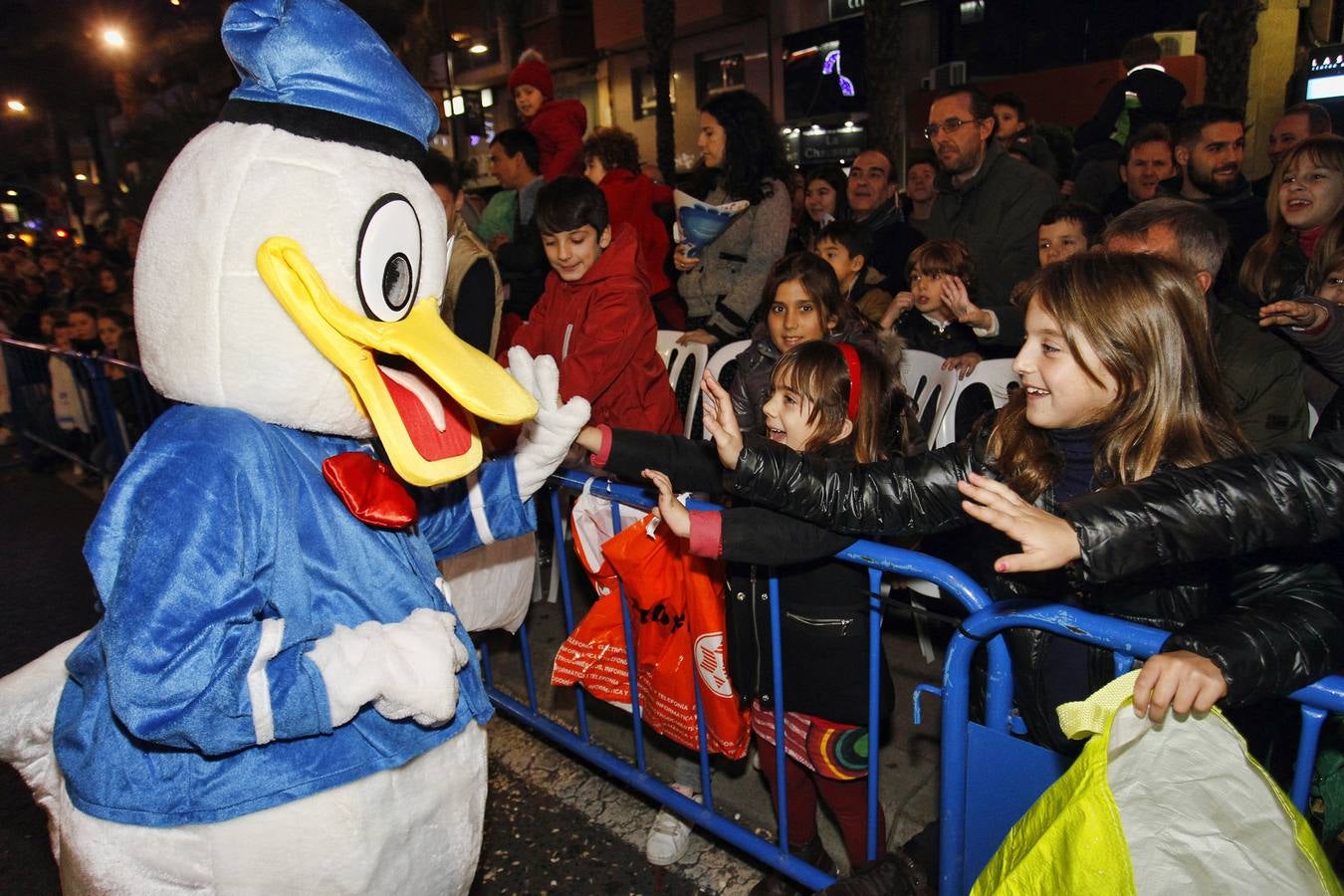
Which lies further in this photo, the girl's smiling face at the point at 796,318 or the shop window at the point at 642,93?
the shop window at the point at 642,93

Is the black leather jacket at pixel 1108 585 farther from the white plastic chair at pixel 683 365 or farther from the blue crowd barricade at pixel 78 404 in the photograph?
the blue crowd barricade at pixel 78 404

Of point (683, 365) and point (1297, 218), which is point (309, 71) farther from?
point (1297, 218)

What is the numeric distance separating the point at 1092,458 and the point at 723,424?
33.0 inches

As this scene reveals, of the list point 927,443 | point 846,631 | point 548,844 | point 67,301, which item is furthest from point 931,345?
point 67,301

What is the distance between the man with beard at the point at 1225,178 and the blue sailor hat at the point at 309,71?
390cm

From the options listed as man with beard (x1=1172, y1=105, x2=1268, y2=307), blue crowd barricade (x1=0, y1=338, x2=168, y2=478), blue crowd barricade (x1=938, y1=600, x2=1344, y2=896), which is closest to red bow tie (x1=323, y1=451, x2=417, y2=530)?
blue crowd barricade (x1=938, y1=600, x2=1344, y2=896)

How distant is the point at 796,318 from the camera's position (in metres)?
3.51

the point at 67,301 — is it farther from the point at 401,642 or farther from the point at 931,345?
the point at 401,642

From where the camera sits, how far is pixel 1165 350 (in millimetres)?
1874

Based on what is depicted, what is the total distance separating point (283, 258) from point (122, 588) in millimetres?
600

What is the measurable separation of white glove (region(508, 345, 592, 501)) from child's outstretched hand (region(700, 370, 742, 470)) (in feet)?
1.03

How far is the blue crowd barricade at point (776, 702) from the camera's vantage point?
69.6 inches

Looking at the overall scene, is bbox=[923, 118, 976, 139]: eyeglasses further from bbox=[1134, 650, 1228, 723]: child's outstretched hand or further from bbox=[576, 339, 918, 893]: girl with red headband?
bbox=[1134, 650, 1228, 723]: child's outstretched hand

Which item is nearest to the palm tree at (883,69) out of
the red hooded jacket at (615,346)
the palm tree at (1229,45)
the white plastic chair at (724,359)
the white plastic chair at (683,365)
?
the palm tree at (1229,45)
